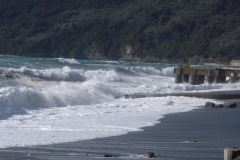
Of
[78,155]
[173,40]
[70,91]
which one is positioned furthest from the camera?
[173,40]

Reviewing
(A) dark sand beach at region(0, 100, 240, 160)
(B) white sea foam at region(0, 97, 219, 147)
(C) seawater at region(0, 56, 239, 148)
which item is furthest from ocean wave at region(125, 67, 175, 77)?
(A) dark sand beach at region(0, 100, 240, 160)

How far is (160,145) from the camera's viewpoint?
13289 mm

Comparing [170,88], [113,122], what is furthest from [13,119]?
[170,88]

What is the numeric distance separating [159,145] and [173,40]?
7812 cm

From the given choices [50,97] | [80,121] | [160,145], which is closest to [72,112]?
[80,121]

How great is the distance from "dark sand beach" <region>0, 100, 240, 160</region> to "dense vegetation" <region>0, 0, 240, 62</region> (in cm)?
6661

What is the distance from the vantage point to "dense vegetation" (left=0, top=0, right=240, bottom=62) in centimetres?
8675

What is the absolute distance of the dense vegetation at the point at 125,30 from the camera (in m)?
86.8

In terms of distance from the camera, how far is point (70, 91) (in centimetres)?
2480

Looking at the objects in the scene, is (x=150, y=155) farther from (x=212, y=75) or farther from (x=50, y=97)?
(x=212, y=75)

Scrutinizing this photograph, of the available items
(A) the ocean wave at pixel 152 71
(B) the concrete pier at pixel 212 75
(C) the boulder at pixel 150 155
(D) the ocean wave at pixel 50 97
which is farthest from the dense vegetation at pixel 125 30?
(C) the boulder at pixel 150 155

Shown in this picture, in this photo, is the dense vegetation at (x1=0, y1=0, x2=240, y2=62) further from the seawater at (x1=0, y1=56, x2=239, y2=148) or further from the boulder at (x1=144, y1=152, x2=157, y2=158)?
the boulder at (x1=144, y1=152, x2=157, y2=158)

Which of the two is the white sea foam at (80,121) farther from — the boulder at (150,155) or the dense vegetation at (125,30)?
the dense vegetation at (125,30)

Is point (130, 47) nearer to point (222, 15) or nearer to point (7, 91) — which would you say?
point (222, 15)
